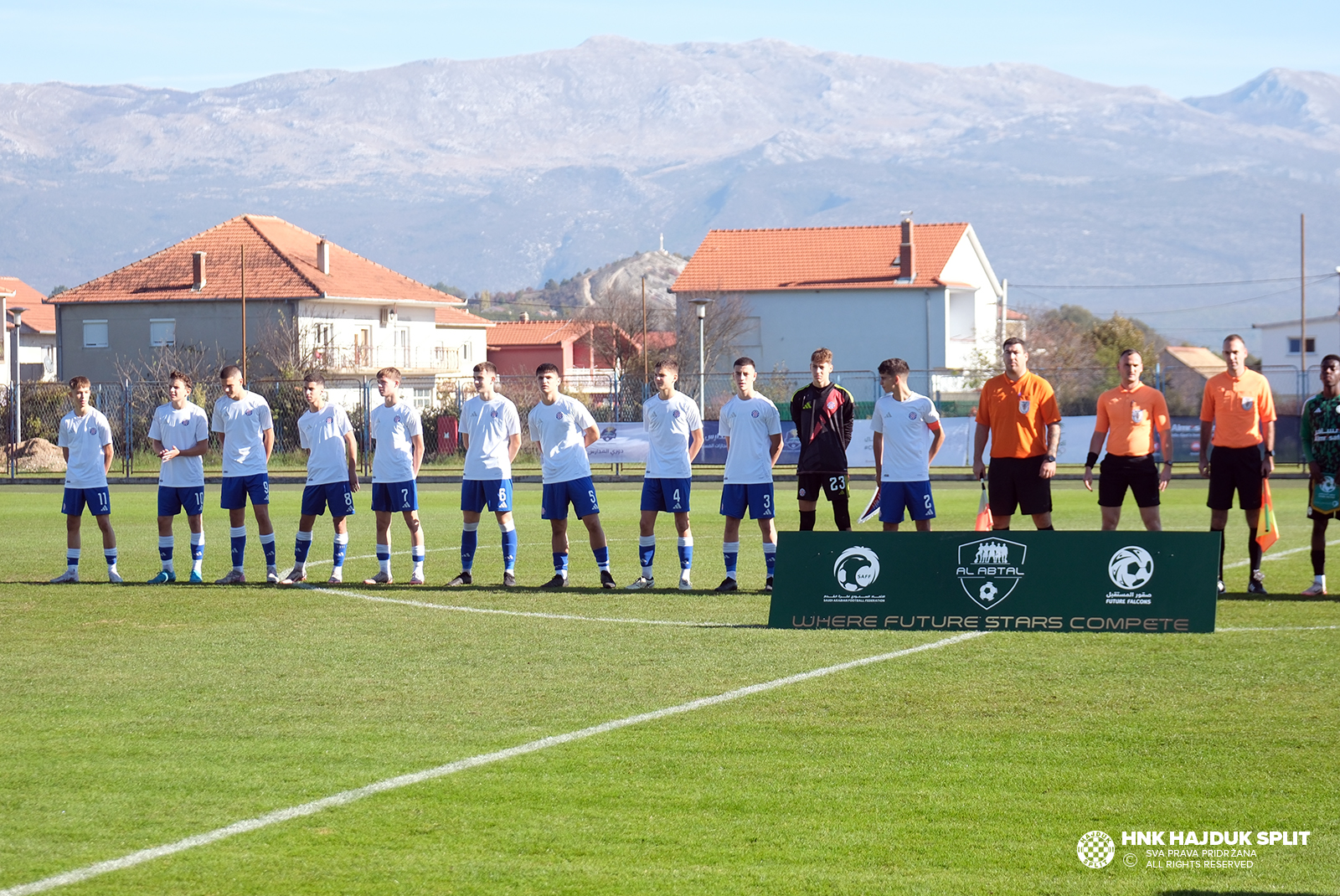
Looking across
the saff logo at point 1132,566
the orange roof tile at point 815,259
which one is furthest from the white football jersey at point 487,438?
the orange roof tile at point 815,259

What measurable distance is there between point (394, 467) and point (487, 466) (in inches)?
36.3

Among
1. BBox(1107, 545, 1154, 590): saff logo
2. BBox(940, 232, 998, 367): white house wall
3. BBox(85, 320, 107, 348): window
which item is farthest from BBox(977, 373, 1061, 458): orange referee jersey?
BBox(85, 320, 107, 348): window

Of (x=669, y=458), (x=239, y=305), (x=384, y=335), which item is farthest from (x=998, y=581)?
(x=384, y=335)

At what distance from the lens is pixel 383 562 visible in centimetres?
1412

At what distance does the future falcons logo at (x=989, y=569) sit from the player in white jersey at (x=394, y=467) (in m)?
5.55

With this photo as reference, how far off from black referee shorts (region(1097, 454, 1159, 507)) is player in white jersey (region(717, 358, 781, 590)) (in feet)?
9.43

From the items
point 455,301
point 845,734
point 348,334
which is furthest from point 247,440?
point 455,301

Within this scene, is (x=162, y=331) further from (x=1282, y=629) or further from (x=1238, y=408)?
(x=1282, y=629)

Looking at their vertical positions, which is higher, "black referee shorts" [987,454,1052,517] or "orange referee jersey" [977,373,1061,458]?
"orange referee jersey" [977,373,1061,458]

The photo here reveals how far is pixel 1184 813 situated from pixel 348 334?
2553 inches

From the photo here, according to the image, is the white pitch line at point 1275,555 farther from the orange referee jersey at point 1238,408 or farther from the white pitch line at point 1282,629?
the white pitch line at point 1282,629

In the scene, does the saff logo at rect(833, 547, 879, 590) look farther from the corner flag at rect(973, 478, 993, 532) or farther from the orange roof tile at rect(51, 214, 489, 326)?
the orange roof tile at rect(51, 214, 489, 326)

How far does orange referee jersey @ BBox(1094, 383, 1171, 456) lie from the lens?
500 inches

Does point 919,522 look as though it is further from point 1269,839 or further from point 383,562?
point 1269,839
